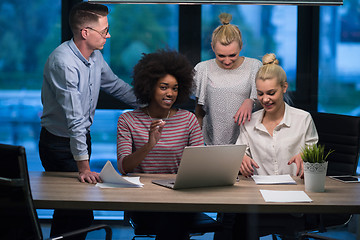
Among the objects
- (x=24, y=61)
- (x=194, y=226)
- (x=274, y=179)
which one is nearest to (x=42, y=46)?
(x=24, y=61)

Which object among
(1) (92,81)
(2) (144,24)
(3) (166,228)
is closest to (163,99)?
(1) (92,81)

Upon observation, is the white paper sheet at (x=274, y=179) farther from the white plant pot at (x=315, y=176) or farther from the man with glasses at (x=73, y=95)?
the man with glasses at (x=73, y=95)

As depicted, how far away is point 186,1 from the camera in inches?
97.5

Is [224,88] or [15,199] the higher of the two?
[224,88]

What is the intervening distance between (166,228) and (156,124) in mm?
492

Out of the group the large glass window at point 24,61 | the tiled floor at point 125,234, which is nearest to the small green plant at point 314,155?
the tiled floor at point 125,234

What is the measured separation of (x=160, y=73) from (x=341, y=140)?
112 cm

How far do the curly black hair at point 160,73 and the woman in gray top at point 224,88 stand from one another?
0.89 ft

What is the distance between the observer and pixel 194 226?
2.34m

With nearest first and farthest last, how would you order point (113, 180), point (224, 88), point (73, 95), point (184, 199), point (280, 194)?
point (184, 199)
point (280, 194)
point (113, 180)
point (73, 95)
point (224, 88)

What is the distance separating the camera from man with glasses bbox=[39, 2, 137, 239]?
8.43 ft

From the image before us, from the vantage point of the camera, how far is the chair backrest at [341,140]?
2742mm

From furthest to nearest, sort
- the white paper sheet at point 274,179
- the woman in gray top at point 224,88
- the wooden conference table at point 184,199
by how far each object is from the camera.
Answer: the woman in gray top at point 224,88
the white paper sheet at point 274,179
the wooden conference table at point 184,199

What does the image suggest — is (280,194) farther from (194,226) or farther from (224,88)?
(224,88)
